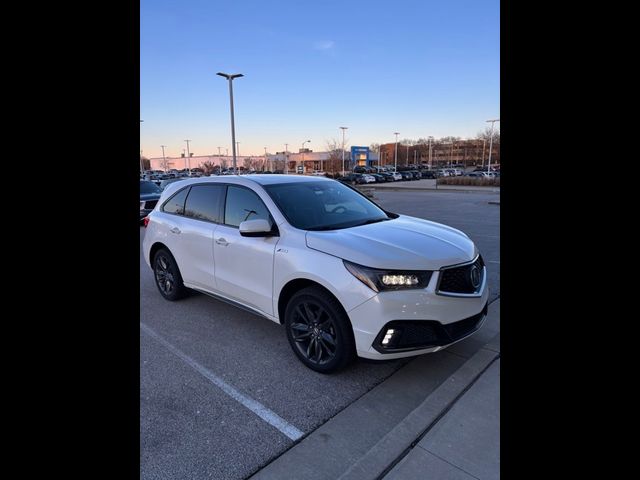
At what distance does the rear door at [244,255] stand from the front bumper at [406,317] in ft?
3.45

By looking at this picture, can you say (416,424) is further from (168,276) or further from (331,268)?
(168,276)

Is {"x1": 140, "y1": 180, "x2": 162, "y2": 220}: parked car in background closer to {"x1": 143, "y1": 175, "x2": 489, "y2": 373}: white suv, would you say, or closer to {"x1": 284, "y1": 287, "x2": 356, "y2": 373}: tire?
{"x1": 143, "y1": 175, "x2": 489, "y2": 373}: white suv

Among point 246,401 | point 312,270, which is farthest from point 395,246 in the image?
point 246,401

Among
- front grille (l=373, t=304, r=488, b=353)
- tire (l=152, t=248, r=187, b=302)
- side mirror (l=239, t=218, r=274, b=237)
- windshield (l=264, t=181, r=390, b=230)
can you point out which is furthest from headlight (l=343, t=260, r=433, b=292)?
tire (l=152, t=248, r=187, b=302)

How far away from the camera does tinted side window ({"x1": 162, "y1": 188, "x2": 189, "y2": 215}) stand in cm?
530

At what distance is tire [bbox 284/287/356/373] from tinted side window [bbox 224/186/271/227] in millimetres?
978

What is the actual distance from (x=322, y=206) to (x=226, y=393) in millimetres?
2026

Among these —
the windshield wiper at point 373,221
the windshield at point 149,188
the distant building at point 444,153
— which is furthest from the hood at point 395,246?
the distant building at point 444,153
